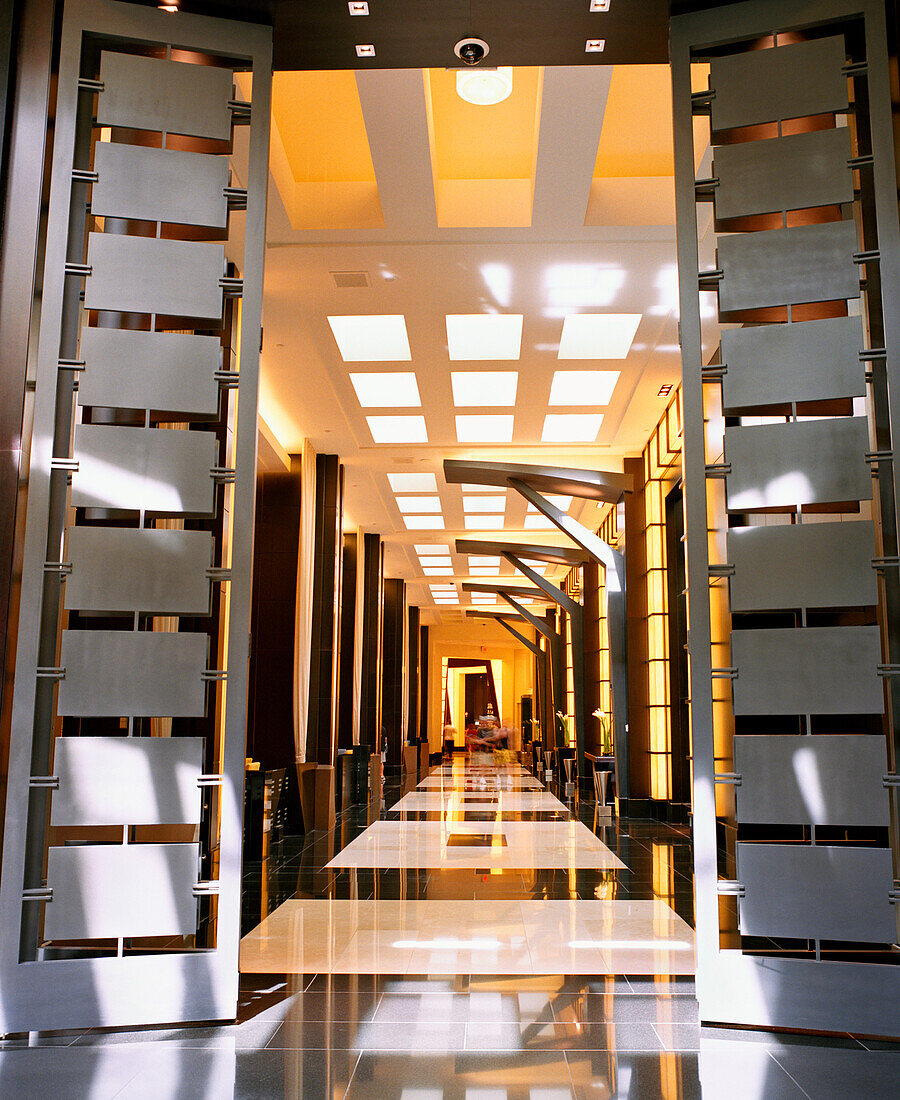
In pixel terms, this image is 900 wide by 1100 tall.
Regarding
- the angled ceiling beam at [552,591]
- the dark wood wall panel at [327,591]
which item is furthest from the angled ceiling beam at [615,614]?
the angled ceiling beam at [552,591]

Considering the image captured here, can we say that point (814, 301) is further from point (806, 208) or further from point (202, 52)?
point (202, 52)

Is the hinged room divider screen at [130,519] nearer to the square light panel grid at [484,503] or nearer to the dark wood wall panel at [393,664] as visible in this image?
the square light panel grid at [484,503]

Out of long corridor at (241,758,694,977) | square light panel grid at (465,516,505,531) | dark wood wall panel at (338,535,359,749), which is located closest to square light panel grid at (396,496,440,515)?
square light panel grid at (465,516,505,531)

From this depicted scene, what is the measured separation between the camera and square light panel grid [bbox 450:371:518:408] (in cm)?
887

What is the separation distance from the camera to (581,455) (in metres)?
11.7

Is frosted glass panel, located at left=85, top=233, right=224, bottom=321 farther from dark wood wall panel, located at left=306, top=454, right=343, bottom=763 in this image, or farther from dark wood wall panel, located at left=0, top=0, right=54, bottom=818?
dark wood wall panel, located at left=306, top=454, right=343, bottom=763

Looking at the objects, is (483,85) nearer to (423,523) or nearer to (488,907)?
(488,907)

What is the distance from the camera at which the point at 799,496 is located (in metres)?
3.38

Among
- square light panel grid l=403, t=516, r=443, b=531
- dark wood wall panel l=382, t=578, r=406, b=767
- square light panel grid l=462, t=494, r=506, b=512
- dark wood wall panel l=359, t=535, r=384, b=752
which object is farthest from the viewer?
dark wood wall panel l=382, t=578, r=406, b=767

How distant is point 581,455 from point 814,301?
27.1 ft

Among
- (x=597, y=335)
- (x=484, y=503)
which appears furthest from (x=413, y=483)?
(x=597, y=335)

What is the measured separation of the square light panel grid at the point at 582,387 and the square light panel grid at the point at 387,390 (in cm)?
143

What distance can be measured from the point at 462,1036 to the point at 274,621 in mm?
8200

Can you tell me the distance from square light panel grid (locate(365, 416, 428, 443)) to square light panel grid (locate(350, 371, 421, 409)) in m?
0.50
